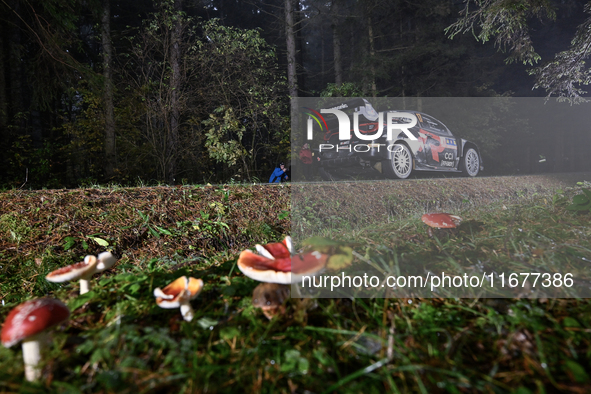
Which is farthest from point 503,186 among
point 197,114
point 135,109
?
point 135,109

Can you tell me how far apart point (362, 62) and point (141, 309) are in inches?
509

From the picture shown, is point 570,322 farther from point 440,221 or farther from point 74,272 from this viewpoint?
point 74,272

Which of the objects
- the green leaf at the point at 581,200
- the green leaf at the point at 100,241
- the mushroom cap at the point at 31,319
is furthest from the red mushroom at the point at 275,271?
the green leaf at the point at 581,200

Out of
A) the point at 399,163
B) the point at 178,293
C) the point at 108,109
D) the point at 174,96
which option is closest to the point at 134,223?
the point at 178,293

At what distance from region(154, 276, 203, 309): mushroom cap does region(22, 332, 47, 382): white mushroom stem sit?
0.30 meters

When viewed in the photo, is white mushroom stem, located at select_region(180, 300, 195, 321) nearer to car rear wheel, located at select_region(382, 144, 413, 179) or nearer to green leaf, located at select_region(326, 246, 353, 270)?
green leaf, located at select_region(326, 246, 353, 270)

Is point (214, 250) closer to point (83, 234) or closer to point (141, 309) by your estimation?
point (83, 234)

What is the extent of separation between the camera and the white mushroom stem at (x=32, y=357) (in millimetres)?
769

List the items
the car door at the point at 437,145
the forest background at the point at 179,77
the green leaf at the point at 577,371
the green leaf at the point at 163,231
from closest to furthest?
the green leaf at the point at 577,371
the green leaf at the point at 163,231
the forest background at the point at 179,77
the car door at the point at 437,145

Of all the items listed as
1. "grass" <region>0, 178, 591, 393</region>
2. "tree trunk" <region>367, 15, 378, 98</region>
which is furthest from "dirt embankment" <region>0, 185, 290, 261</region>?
"tree trunk" <region>367, 15, 378, 98</region>

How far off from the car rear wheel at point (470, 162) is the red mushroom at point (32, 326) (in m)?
8.92

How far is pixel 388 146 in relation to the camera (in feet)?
19.0

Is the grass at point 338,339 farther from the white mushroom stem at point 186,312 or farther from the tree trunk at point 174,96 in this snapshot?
the tree trunk at point 174,96

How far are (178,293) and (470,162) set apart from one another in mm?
9137
